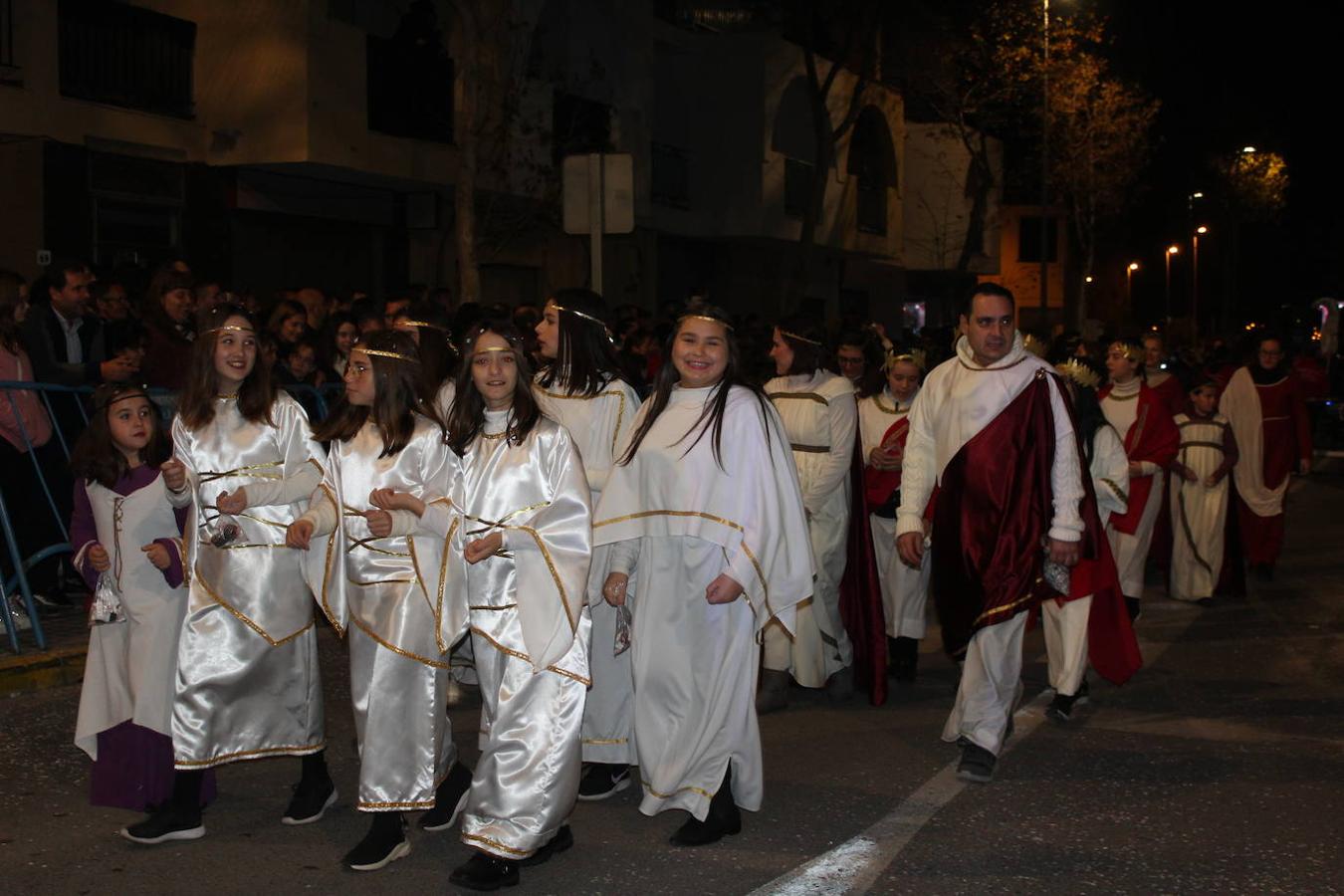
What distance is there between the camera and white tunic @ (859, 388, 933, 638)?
29.8 ft

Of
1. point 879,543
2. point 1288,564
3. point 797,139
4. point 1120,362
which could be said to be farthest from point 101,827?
point 797,139

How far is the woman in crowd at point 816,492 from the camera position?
8.23 m

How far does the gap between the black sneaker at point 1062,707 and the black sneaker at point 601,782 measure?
2.43m

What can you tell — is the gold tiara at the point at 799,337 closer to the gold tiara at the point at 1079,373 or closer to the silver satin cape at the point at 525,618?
the gold tiara at the point at 1079,373

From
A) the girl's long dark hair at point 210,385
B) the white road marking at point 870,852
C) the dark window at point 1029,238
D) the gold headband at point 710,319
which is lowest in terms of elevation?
the white road marking at point 870,852

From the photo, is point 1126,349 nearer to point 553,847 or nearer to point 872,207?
point 553,847

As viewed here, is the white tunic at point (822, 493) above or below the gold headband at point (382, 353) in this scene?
below

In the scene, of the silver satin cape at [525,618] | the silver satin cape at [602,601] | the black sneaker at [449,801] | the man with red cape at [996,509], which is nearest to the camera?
the silver satin cape at [525,618]

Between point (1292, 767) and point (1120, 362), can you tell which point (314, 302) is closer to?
point (1120, 362)

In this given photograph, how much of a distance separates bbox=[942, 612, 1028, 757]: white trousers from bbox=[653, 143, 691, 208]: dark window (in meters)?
22.8

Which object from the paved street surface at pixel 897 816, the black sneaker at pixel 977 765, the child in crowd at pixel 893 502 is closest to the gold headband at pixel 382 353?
the paved street surface at pixel 897 816

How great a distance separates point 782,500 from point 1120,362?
17.3ft

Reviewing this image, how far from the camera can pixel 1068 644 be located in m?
7.96

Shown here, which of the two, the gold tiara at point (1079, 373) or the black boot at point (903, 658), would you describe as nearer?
the gold tiara at point (1079, 373)
